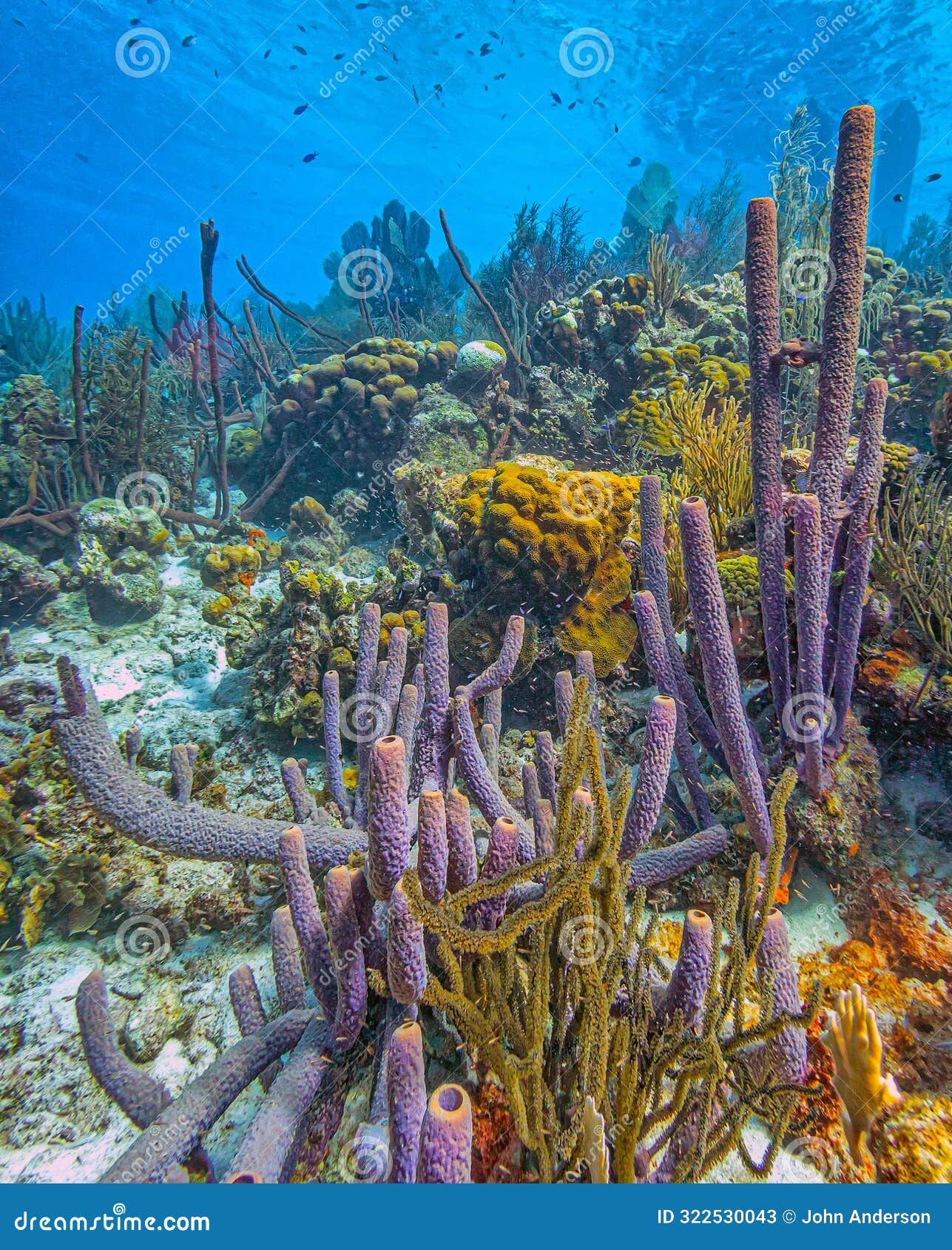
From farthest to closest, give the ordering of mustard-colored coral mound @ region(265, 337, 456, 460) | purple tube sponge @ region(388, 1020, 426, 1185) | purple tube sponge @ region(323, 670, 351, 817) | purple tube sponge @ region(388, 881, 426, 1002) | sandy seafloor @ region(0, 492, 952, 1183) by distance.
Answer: mustard-colored coral mound @ region(265, 337, 456, 460), purple tube sponge @ region(323, 670, 351, 817), sandy seafloor @ region(0, 492, 952, 1183), purple tube sponge @ region(388, 881, 426, 1002), purple tube sponge @ region(388, 1020, 426, 1185)

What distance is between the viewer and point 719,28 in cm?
3062

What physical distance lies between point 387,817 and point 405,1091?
0.58 meters

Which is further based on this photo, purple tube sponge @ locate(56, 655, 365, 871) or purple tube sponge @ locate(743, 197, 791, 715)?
purple tube sponge @ locate(743, 197, 791, 715)

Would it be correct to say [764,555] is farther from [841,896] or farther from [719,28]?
[719,28]

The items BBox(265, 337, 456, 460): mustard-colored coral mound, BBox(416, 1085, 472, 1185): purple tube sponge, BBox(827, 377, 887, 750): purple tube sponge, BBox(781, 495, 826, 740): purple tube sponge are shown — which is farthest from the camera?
BBox(265, 337, 456, 460): mustard-colored coral mound

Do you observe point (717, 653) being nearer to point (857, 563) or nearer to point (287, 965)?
point (857, 563)

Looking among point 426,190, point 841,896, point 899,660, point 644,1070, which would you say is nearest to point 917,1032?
point 841,896

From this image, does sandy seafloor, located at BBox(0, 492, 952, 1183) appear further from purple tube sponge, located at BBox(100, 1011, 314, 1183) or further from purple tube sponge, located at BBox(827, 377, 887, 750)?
purple tube sponge, located at BBox(827, 377, 887, 750)

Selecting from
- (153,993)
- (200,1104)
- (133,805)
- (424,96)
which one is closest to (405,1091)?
(200,1104)

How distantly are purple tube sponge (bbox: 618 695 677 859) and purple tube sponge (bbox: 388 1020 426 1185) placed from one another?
96cm

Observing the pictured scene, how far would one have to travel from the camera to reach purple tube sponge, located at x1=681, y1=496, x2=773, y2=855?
6.55 feet

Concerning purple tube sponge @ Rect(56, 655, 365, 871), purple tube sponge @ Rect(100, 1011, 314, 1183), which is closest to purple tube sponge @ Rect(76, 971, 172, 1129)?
purple tube sponge @ Rect(100, 1011, 314, 1183)

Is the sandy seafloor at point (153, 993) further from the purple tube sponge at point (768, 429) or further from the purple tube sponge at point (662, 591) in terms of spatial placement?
the purple tube sponge at point (768, 429)

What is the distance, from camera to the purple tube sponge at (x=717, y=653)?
200cm
